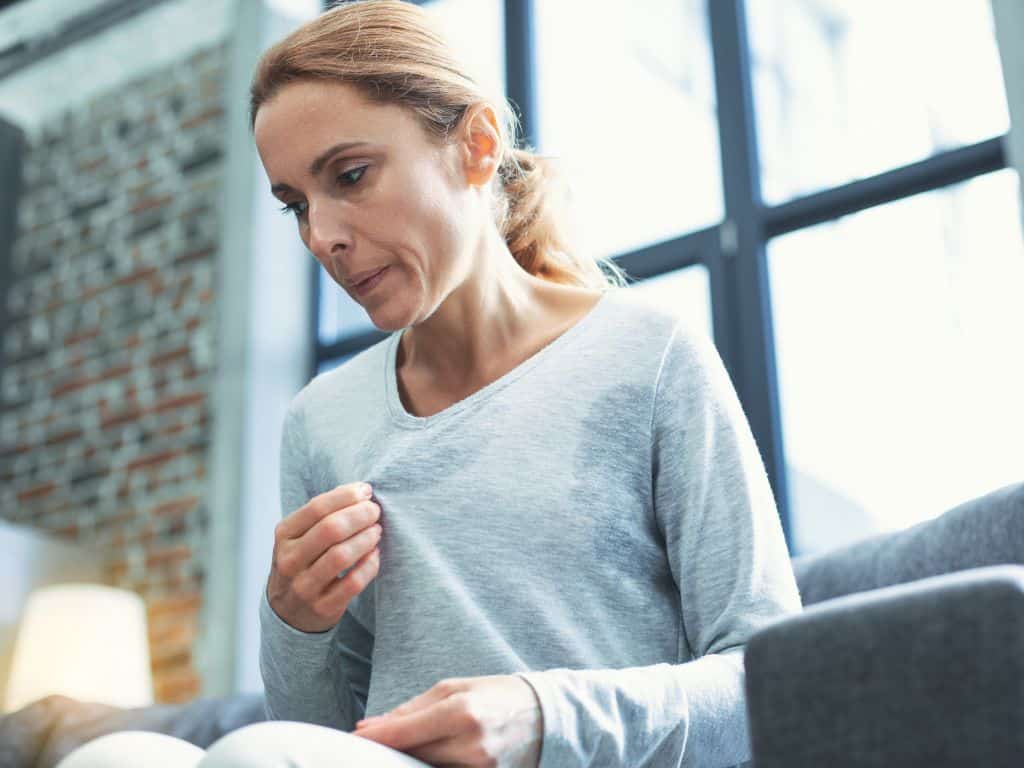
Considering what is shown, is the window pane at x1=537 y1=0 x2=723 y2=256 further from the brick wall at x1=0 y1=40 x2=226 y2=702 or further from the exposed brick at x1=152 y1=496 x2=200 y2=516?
the exposed brick at x1=152 y1=496 x2=200 y2=516

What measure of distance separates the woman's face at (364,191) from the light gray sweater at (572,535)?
13cm

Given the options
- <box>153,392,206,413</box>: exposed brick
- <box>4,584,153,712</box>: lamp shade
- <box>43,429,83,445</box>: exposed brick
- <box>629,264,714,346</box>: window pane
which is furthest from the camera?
<box>43,429,83,445</box>: exposed brick

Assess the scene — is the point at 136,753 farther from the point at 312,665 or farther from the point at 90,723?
the point at 90,723

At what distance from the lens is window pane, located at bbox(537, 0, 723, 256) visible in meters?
3.84

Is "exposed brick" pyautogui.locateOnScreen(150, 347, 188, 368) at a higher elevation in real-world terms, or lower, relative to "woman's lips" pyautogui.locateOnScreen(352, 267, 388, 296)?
higher

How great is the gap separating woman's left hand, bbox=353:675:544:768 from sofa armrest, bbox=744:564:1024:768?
0.19m

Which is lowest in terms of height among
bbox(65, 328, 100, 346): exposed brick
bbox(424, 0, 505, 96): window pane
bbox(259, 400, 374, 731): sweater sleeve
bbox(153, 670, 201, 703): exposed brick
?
bbox(153, 670, 201, 703): exposed brick

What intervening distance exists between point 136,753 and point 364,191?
575mm

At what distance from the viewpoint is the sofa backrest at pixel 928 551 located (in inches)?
63.2

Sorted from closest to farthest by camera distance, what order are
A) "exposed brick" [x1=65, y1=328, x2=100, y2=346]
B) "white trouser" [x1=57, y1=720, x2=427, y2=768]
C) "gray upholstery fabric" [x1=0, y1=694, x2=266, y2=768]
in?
"white trouser" [x1=57, y1=720, x2=427, y2=768]
"gray upholstery fabric" [x1=0, y1=694, x2=266, y2=768]
"exposed brick" [x1=65, y1=328, x2=100, y2=346]

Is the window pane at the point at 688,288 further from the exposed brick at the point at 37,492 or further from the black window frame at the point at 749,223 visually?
the exposed brick at the point at 37,492

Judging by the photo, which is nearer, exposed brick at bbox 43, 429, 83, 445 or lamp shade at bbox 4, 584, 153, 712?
lamp shade at bbox 4, 584, 153, 712

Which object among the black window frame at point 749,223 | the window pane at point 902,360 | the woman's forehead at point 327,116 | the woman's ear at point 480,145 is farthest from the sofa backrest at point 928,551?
the black window frame at point 749,223

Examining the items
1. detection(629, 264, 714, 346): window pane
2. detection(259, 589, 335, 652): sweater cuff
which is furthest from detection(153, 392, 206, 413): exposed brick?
detection(259, 589, 335, 652): sweater cuff
